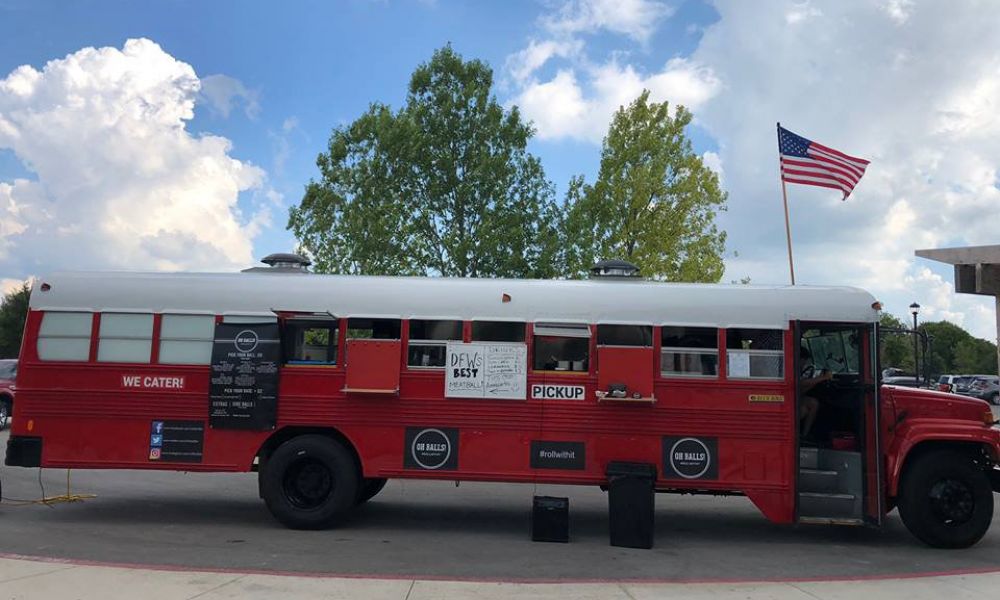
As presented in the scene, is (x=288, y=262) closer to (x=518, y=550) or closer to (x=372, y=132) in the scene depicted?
(x=518, y=550)

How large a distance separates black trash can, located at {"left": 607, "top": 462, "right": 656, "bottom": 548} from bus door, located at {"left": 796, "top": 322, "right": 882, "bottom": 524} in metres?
1.88

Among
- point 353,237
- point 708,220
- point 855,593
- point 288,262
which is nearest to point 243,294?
point 288,262

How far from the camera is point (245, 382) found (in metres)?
8.48

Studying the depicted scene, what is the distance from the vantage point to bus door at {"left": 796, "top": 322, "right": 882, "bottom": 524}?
8.15 m

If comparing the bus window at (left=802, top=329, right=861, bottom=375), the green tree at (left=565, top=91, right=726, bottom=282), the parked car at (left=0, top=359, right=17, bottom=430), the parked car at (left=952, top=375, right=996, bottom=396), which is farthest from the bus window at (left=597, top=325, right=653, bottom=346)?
the parked car at (left=952, top=375, right=996, bottom=396)

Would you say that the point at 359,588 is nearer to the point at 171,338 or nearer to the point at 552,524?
the point at 552,524

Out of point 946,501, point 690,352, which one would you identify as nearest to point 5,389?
point 690,352

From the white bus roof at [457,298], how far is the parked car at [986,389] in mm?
35157

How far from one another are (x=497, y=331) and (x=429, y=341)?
0.85 metres

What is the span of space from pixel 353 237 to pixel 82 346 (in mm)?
11955

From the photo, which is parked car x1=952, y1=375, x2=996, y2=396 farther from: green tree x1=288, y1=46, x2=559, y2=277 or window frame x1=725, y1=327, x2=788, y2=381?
window frame x1=725, y1=327, x2=788, y2=381

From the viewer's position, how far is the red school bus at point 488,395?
8227 mm

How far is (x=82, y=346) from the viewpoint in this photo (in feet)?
28.3

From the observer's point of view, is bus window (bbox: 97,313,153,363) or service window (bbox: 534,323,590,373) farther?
bus window (bbox: 97,313,153,363)
